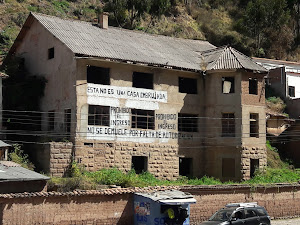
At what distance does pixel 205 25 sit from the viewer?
71875 millimetres

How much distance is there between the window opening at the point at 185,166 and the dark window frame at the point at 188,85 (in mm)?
4706

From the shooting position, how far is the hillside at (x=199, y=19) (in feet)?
197

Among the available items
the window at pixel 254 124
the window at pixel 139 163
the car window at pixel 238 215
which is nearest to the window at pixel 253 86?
the window at pixel 254 124

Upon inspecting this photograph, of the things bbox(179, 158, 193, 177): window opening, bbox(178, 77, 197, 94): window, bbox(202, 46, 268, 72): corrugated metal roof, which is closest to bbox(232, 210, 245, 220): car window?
bbox(179, 158, 193, 177): window opening

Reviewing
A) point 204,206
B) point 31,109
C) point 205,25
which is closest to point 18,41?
point 31,109

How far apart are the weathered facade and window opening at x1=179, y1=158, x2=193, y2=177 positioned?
0.07 m

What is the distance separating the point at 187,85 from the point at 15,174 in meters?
16.2

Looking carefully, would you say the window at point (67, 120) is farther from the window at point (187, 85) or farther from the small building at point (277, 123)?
the small building at point (277, 123)

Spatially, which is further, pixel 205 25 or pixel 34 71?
pixel 205 25

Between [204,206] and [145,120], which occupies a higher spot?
[145,120]

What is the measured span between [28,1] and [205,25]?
76.0ft

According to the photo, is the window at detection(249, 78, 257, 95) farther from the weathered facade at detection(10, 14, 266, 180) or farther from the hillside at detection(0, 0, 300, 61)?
the hillside at detection(0, 0, 300, 61)

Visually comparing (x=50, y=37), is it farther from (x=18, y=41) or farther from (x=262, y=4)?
(x=262, y=4)

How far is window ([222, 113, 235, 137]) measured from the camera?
120 feet
